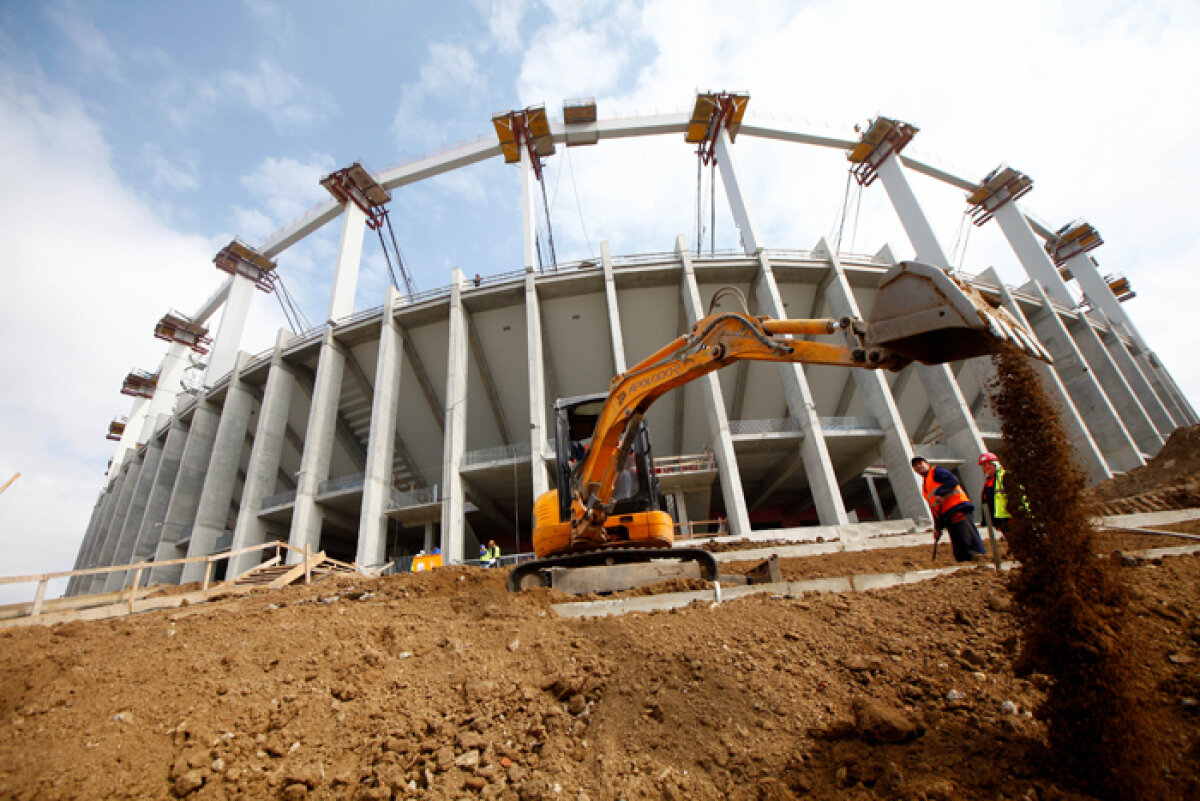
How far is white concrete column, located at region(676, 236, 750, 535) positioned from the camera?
592 inches

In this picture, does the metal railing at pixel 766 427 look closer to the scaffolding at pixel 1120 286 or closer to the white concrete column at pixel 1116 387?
the white concrete column at pixel 1116 387

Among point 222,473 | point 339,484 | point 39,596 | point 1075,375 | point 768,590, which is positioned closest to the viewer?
point 768,590

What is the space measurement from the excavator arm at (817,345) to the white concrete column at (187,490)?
23.7 metres

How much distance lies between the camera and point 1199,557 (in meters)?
4.24

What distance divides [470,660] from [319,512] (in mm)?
17071

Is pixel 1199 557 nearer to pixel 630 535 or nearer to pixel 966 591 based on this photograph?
pixel 966 591

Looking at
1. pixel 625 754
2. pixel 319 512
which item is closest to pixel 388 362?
pixel 319 512

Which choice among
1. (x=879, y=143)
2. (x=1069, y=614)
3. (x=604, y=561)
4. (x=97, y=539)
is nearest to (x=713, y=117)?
(x=879, y=143)

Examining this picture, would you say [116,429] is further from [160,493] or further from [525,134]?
[525,134]

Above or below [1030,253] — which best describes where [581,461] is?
below

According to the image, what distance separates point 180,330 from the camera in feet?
122

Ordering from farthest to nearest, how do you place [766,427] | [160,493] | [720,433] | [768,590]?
[160,493]
[766,427]
[720,433]
[768,590]

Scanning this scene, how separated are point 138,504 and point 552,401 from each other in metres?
24.6

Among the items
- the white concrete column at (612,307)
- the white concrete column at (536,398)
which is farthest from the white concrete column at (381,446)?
the white concrete column at (612,307)
